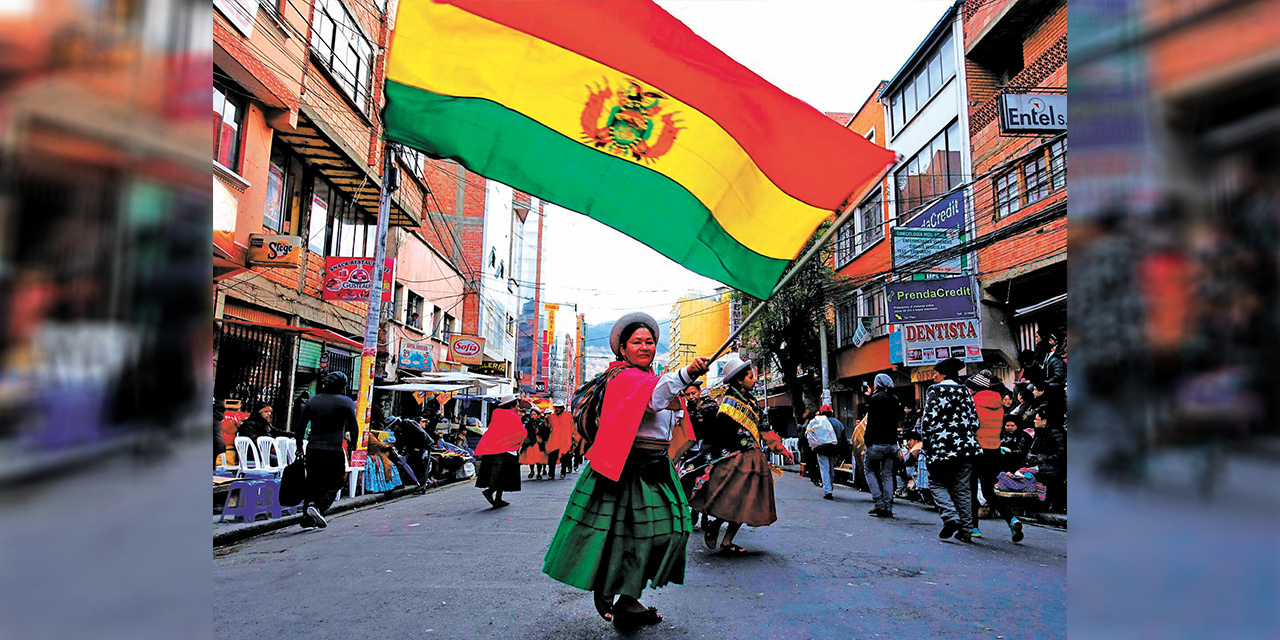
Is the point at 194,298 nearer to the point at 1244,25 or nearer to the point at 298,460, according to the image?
the point at 1244,25

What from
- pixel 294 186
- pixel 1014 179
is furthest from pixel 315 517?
pixel 1014 179

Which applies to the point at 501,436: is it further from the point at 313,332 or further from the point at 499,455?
the point at 313,332

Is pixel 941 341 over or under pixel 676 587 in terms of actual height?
over

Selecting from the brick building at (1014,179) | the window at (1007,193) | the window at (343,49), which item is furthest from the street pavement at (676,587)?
the window at (343,49)

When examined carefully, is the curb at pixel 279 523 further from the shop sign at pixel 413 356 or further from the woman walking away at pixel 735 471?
the shop sign at pixel 413 356

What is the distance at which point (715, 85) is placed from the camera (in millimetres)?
4449

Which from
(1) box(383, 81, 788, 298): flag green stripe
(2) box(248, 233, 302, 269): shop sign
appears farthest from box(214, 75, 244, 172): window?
(1) box(383, 81, 788, 298): flag green stripe

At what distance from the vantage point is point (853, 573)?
502 cm

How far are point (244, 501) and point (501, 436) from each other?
3.22 metres

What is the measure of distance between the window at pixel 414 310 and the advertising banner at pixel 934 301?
1501 cm

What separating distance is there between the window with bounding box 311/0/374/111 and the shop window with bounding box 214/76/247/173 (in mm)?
2324

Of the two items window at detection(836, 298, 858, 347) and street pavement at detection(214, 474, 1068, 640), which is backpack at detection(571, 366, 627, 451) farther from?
window at detection(836, 298, 858, 347)

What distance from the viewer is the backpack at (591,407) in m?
4.00

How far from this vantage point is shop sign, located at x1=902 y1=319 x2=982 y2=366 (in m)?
15.6
